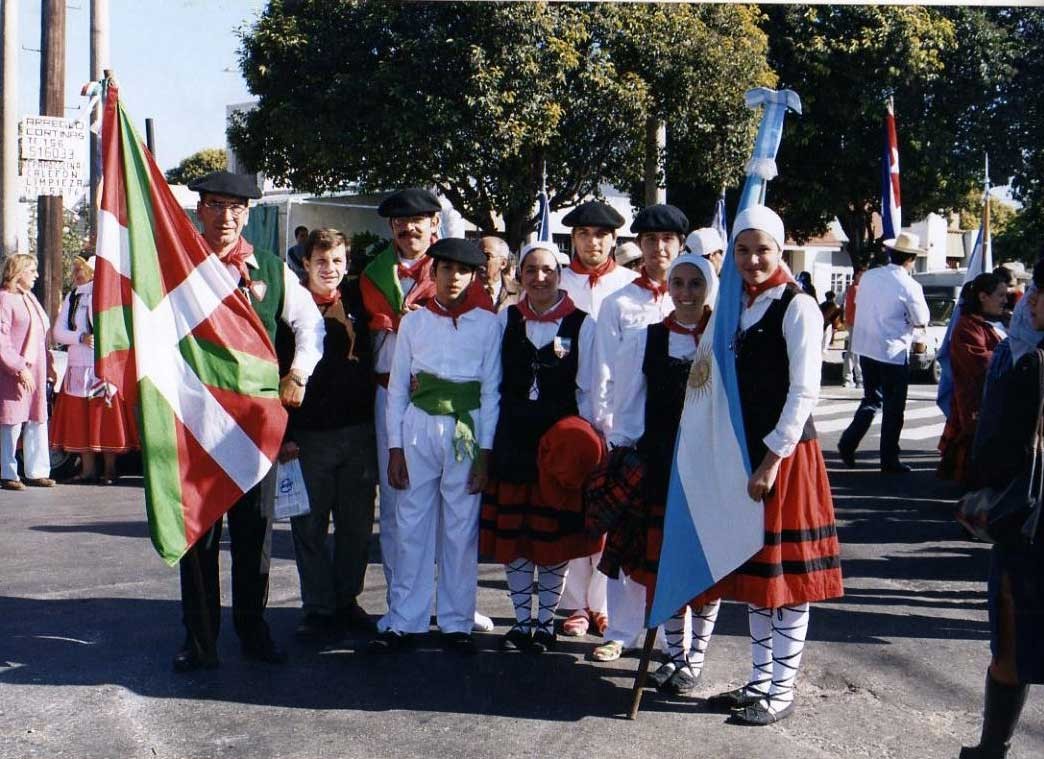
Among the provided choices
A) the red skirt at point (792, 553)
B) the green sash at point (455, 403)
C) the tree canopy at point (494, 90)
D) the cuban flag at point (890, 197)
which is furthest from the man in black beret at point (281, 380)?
the tree canopy at point (494, 90)

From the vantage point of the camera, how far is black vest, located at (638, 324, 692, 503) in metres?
5.37

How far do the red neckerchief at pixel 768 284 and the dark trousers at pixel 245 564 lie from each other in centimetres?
238

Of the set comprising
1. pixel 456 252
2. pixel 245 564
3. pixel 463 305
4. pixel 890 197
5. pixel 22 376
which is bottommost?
pixel 245 564

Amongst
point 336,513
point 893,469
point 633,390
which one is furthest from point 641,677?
point 893,469

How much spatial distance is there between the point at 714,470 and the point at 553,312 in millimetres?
1268

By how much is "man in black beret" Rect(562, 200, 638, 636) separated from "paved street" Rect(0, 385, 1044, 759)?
11.5 inches

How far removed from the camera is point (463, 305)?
592 centimetres

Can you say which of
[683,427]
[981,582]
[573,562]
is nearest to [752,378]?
[683,427]

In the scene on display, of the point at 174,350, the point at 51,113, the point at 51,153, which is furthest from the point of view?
the point at 51,113

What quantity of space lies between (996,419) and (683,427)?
55.4 inches

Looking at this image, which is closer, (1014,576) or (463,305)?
(1014,576)

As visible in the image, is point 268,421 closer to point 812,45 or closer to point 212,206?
point 212,206

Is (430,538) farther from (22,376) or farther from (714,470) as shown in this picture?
(22,376)

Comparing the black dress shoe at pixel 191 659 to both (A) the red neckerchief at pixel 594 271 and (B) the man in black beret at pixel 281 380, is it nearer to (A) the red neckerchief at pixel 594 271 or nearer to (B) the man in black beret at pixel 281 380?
(B) the man in black beret at pixel 281 380
